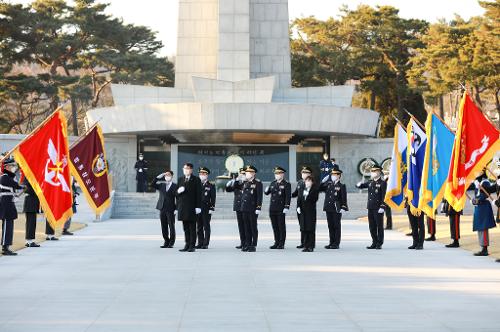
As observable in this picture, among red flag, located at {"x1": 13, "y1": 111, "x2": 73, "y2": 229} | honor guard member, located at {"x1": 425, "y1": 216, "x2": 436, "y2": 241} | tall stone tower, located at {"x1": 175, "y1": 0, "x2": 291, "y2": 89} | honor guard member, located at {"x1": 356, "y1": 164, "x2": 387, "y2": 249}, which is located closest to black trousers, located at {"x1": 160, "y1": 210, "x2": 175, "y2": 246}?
red flag, located at {"x1": 13, "y1": 111, "x2": 73, "y2": 229}

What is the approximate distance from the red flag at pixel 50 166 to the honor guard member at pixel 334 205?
5.42 m

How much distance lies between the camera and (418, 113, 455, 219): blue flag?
17.6 metres

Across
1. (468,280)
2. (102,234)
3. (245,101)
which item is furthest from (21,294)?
(245,101)

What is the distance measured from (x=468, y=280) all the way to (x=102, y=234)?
1286 centimetres

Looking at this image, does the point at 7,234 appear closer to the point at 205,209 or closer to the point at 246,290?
the point at 205,209

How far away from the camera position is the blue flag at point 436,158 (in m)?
17.6

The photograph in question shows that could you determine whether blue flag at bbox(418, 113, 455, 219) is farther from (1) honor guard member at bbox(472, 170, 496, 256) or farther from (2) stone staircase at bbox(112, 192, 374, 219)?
(2) stone staircase at bbox(112, 192, 374, 219)

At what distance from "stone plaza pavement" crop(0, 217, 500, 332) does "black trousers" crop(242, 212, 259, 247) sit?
0.35m

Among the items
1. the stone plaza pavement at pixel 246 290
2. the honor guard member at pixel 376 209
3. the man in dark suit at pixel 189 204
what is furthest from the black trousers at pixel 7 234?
the honor guard member at pixel 376 209

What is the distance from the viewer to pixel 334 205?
18781 millimetres

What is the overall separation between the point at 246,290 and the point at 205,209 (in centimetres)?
755

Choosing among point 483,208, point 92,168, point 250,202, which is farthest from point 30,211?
point 483,208

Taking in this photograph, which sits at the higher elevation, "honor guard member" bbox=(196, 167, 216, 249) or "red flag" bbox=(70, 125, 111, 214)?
"red flag" bbox=(70, 125, 111, 214)

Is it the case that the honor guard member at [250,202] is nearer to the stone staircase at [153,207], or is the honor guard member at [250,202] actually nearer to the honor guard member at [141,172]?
the stone staircase at [153,207]
